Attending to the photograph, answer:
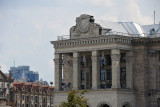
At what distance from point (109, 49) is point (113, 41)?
2.17 m

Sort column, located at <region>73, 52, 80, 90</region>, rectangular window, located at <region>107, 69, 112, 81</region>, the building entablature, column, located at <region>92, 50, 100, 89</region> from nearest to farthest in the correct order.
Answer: the building entablature, column, located at <region>92, 50, 100, 89</region>, column, located at <region>73, 52, 80, 90</region>, rectangular window, located at <region>107, 69, 112, 81</region>

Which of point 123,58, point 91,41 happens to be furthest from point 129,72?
point 91,41

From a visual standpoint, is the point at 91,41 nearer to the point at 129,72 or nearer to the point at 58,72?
the point at 129,72

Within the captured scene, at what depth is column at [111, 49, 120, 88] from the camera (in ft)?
454

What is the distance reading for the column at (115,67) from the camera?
138m

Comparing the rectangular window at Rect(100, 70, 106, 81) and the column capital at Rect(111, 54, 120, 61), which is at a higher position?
the column capital at Rect(111, 54, 120, 61)

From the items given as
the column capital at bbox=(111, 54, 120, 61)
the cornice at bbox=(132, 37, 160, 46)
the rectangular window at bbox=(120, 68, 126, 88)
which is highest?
the cornice at bbox=(132, 37, 160, 46)

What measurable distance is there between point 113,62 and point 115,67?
106cm

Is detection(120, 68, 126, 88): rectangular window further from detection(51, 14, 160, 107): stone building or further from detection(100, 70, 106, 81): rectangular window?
detection(100, 70, 106, 81): rectangular window

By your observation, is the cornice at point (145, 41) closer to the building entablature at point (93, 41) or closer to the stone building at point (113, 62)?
the stone building at point (113, 62)

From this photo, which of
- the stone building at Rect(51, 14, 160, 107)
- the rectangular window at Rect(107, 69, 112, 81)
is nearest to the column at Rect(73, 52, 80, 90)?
the stone building at Rect(51, 14, 160, 107)

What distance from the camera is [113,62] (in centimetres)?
13925

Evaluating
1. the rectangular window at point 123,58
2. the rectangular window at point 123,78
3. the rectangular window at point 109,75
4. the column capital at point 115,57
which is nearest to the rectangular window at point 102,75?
the rectangular window at point 109,75

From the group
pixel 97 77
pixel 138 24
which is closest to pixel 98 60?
pixel 97 77
